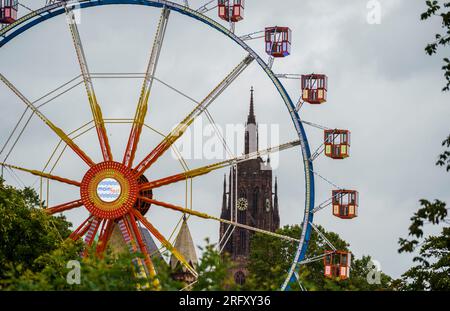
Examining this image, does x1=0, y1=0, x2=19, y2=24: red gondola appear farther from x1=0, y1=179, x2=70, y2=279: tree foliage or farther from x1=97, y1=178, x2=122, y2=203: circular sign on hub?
x1=97, y1=178, x2=122, y2=203: circular sign on hub

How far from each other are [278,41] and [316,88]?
101 inches

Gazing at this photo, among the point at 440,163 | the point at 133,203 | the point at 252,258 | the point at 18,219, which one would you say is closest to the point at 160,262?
the point at 440,163

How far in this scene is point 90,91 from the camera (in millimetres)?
83938

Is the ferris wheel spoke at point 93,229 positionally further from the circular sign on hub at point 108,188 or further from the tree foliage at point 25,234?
the tree foliage at point 25,234

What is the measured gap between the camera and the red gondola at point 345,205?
84.9 meters

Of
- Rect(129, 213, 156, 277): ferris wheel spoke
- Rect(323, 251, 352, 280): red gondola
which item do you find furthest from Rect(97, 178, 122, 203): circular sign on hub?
Rect(323, 251, 352, 280): red gondola

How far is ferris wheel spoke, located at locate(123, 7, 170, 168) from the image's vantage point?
270ft

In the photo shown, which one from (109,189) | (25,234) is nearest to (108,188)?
(109,189)


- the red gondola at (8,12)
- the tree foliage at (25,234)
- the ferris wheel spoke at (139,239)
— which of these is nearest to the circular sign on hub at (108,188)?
the ferris wheel spoke at (139,239)

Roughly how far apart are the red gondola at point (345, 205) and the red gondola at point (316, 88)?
12.4ft
